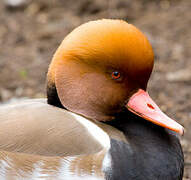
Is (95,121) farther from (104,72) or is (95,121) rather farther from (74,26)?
(74,26)

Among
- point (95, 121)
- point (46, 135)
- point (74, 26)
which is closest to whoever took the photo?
point (46, 135)

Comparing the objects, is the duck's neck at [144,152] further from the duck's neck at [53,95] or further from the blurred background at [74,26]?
the blurred background at [74,26]

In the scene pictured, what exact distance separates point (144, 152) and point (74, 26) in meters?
3.08

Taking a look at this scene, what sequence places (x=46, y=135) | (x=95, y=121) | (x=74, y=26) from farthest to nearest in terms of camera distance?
(x=74, y=26) → (x=95, y=121) → (x=46, y=135)

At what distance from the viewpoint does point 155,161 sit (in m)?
2.38

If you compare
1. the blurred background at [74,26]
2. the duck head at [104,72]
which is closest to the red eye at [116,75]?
the duck head at [104,72]

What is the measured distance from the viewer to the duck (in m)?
2.25

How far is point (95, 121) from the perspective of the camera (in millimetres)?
2447

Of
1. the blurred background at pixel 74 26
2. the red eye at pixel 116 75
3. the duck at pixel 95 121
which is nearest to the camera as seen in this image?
the duck at pixel 95 121

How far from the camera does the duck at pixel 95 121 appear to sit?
7.39 feet

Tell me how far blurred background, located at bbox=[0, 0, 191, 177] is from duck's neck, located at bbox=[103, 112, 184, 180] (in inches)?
39.1

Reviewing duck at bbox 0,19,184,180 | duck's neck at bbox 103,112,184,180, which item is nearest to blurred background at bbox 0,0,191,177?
duck's neck at bbox 103,112,184,180

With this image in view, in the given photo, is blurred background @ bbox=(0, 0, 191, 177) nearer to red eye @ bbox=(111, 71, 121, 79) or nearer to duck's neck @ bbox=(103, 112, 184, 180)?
duck's neck @ bbox=(103, 112, 184, 180)

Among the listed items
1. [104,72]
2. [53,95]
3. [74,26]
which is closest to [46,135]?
[53,95]
